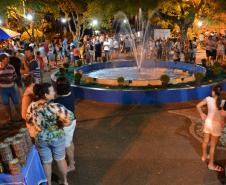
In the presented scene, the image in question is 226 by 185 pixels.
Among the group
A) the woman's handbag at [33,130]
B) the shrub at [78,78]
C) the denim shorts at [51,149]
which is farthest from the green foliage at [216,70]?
the woman's handbag at [33,130]

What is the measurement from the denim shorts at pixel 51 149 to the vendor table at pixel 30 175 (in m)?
0.12

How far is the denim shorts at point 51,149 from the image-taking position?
4938mm

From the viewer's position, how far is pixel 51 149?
5082 mm

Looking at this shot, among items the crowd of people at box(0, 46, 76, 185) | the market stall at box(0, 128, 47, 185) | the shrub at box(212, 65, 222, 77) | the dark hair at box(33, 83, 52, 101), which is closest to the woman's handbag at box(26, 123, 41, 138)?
the crowd of people at box(0, 46, 76, 185)

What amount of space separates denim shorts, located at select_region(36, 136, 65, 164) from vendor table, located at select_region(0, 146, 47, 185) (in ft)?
0.40

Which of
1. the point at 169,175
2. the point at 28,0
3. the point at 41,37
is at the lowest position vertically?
the point at 169,175

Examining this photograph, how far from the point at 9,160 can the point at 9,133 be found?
405 centimetres

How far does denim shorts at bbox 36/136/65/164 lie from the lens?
4.94 metres

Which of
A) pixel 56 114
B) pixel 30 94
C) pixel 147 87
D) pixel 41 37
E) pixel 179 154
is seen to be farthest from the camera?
pixel 41 37

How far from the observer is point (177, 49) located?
782 inches

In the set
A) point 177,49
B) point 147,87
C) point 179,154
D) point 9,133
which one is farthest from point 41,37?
point 179,154

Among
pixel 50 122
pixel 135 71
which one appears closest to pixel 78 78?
pixel 135 71

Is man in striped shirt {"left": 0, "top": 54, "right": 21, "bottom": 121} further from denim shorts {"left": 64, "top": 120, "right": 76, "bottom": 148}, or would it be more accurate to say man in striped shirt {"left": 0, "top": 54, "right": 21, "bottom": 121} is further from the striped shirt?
denim shorts {"left": 64, "top": 120, "right": 76, "bottom": 148}

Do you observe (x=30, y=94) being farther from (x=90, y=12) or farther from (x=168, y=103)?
(x=90, y=12)
